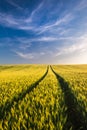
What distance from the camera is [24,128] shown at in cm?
558

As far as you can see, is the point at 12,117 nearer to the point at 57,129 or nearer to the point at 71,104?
the point at 57,129

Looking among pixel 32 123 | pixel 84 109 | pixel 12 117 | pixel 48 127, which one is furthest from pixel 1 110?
pixel 84 109

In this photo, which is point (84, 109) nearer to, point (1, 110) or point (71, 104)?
point (71, 104)

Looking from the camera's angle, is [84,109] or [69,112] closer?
[84,109]

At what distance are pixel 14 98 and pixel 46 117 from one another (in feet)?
15.5

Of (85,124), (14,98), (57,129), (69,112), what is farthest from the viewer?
(14,98)

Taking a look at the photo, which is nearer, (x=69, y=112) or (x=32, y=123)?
(x=32, y=123)

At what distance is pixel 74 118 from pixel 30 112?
2.15m

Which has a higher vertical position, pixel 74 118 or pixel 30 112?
pixel 30 112

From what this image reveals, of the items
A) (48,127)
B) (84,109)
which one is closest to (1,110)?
(48,127)

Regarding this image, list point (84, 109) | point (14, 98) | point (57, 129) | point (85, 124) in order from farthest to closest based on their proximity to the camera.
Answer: point (14, 98)
point (84, 109)
point (85, 124)
point (57, 129)

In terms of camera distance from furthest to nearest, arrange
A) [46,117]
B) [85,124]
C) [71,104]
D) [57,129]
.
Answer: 1. [71,104]
2. [85,124]
3. [46,117]
4. [57,129]

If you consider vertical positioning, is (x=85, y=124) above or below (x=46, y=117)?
below

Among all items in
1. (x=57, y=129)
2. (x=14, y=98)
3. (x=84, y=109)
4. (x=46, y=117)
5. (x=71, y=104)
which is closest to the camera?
(x=57, y=129)
